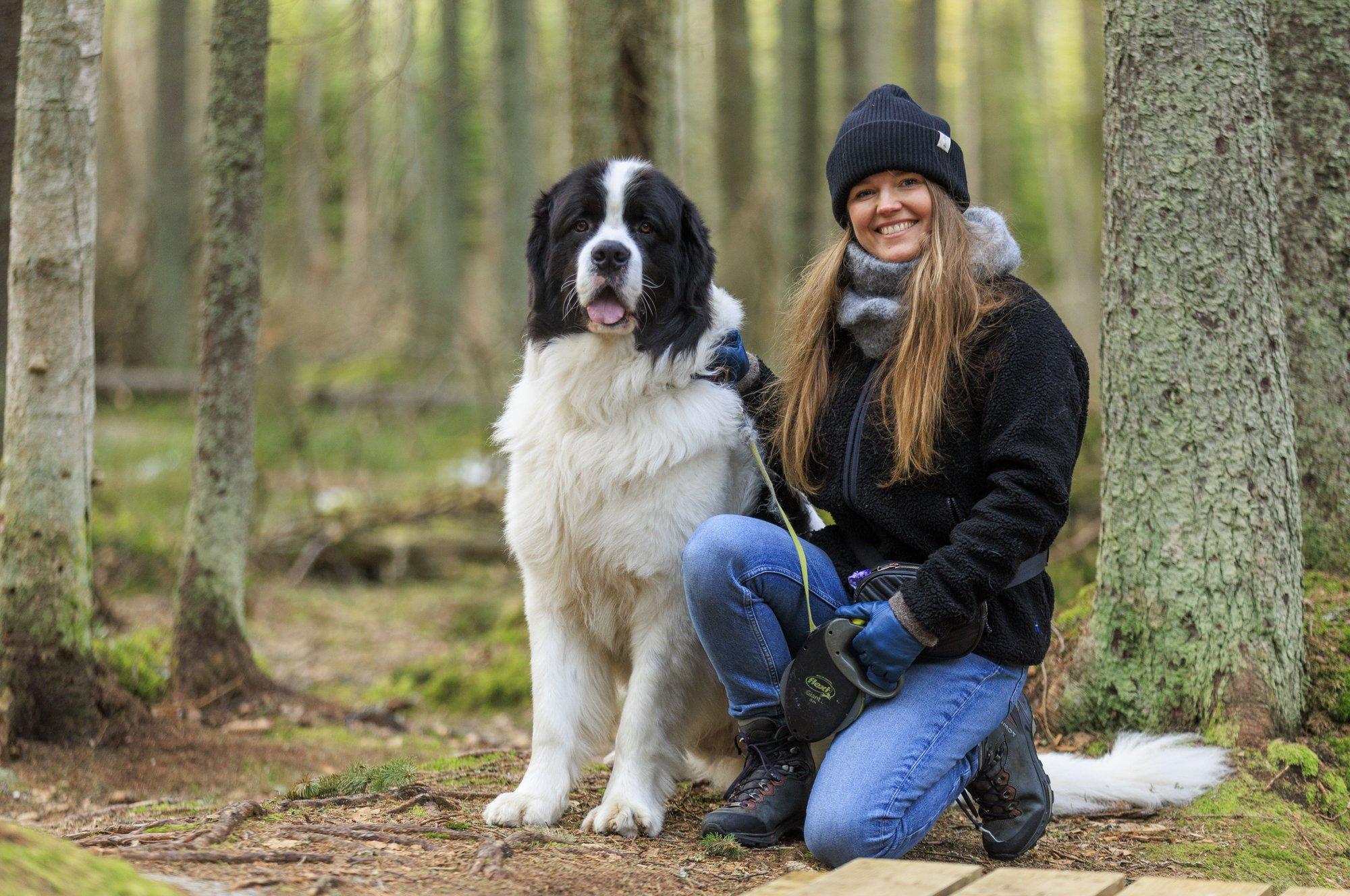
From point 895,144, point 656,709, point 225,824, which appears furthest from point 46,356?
point 895,144

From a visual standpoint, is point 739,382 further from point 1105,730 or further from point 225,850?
point 225,850

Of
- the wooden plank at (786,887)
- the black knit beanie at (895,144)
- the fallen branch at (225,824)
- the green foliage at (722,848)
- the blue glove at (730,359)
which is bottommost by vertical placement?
the green foliage at (722,848)

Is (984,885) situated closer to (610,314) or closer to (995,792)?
(995,792)

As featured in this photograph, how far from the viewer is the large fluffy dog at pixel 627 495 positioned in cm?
292

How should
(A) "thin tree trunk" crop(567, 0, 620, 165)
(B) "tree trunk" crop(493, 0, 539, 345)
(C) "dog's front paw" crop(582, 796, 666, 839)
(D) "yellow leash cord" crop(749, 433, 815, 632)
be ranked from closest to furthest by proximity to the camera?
(C) "dog's front paw" crop(582, 796, 666, 839)
(D) "yellow leash cord" crop(749, 433, 815, 632)
(A) "thin tree trunk" crop(567, 0, 620, 165)
(B) "tree trunk" crop(493, 0, 539, 345)

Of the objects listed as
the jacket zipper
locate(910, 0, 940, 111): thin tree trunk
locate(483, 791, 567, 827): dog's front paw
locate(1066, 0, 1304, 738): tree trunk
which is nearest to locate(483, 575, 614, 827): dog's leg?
locate(483, 791, 567, 827): dog's front paw

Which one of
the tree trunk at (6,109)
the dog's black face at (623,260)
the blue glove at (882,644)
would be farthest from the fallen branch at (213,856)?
the tree trunk at (6,109)

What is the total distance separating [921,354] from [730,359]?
2.17ft

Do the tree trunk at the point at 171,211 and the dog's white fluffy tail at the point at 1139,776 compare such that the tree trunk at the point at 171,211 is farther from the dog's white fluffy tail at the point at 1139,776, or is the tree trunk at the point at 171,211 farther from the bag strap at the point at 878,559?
the dog's white fluffy tail at the point at 1139,776

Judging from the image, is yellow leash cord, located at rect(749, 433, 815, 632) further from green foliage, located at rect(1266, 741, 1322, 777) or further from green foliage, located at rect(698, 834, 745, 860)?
green foliage, located at rect(1266, 741, 1322, 777)

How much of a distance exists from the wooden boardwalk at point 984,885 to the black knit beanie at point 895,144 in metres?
1.62

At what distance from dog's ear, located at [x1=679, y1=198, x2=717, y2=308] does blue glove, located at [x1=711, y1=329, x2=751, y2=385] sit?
13 cm

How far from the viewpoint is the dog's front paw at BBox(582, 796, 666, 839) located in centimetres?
274

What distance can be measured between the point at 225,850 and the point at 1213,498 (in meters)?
2.67
